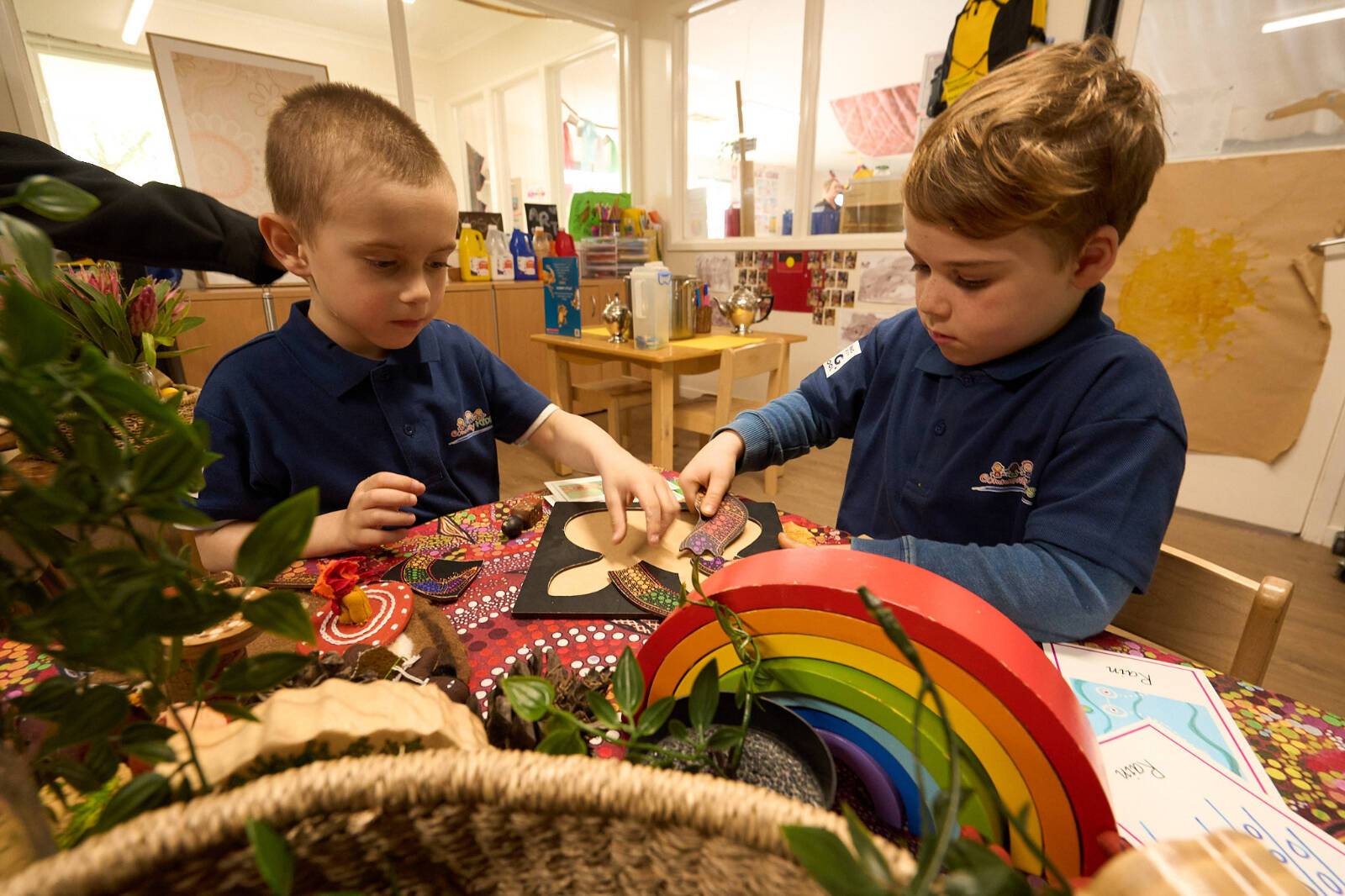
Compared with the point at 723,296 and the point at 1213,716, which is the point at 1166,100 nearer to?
Answer: the point at 723,296

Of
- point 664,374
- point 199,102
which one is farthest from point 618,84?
point 664,374

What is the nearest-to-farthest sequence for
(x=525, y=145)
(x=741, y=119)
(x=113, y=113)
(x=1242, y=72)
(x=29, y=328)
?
(x=29, y=328) < (x=1242, y=72) < (x=113, y=113) < (x=741, y=119) < (x=525, y=145)

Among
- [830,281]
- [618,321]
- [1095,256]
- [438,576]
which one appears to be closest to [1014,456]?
[1095,256]

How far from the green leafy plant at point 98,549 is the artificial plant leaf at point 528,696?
102mm

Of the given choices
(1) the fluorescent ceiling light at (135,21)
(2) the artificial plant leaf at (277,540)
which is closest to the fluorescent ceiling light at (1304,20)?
(2) the artificial plant leaf at (277,540)

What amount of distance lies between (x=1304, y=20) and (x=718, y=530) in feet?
8.68

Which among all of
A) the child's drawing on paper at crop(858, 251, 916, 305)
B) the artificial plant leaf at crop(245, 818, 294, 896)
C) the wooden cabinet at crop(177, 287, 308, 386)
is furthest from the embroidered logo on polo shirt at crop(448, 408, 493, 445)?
the child's drawing on paper at crop(858, 251, 916, 305)

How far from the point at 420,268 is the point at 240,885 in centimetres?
78

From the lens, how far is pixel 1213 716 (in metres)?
0.45

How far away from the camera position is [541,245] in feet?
11.1

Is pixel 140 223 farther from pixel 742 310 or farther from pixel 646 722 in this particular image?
pixel 742 310

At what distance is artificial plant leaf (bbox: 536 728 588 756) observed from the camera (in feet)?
0.87

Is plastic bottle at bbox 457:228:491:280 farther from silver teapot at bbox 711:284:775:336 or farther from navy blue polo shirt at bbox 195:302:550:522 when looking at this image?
navy blue polo shirt at bbox 195:302:550:522

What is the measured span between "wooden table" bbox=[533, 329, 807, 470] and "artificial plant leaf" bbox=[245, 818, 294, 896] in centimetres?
174
